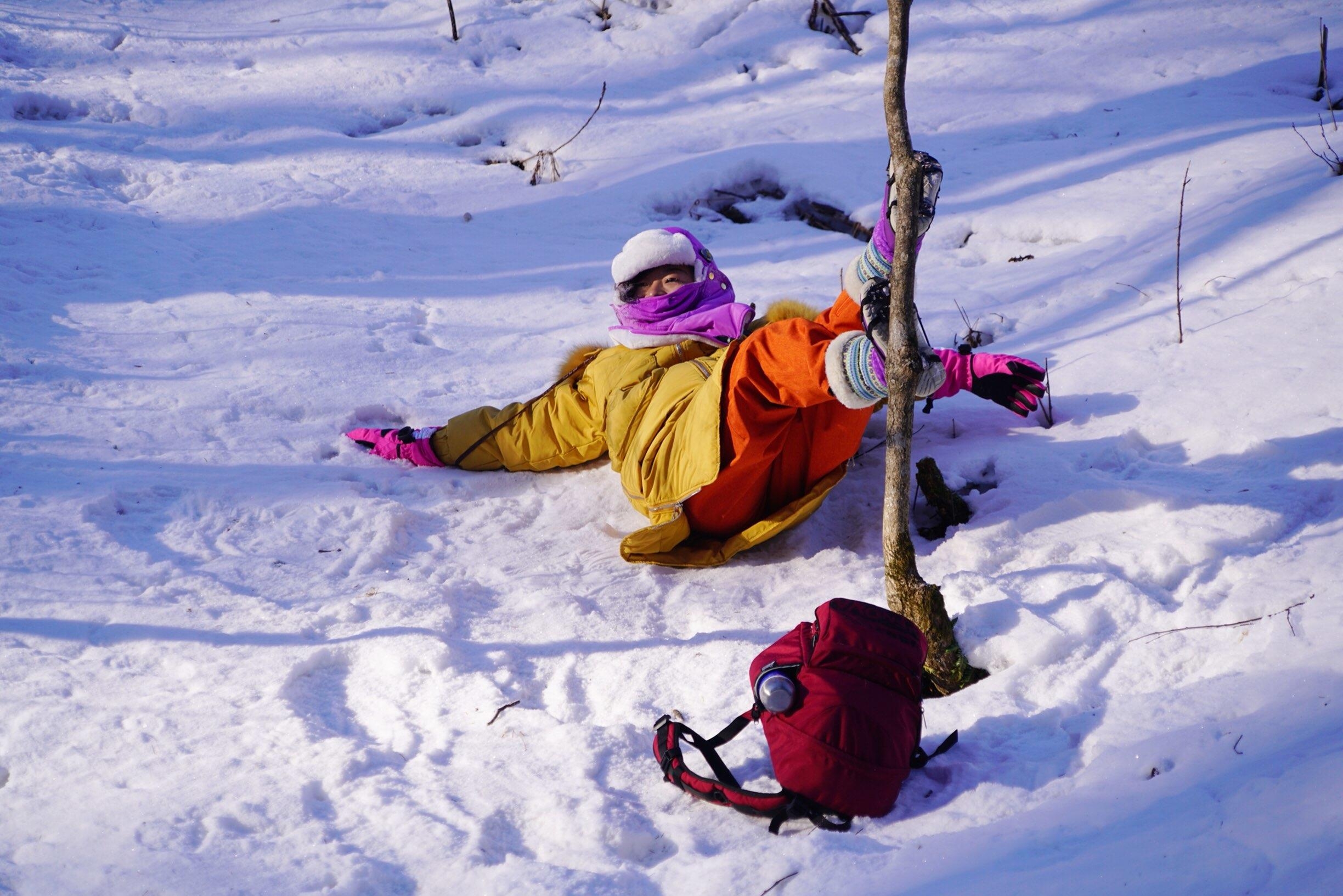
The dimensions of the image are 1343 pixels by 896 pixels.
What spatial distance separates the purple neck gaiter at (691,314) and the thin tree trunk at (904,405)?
42.0 inches

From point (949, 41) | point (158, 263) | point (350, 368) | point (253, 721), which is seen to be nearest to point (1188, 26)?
point (949, 41)

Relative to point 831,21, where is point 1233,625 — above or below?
below

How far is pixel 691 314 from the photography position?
3.73 meters

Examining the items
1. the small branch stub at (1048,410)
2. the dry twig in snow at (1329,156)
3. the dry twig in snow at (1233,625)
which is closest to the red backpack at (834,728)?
the dry twig in snow at (1233,625)

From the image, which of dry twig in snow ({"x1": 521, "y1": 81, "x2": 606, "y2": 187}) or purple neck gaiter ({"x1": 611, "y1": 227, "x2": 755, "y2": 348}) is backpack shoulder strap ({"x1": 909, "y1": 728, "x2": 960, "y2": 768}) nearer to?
purple neck gaiter ({"x1": 611, "y1": 227, "x2": 755, "y2": 348})

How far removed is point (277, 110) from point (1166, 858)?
7.61 meters

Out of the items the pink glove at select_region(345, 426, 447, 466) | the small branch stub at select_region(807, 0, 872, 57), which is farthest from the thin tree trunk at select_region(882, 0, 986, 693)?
the small branch stub at select_region(807, 0, 872, 57)

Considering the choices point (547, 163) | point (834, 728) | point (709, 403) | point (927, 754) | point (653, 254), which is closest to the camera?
point (834, 728)

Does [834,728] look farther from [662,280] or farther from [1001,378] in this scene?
[662,280]

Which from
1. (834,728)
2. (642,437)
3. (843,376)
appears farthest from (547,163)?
(834,728)

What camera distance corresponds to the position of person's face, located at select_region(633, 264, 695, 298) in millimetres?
3922

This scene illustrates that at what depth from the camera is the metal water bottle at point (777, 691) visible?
212cm

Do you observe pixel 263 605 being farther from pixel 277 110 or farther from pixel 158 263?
pixel 277 110

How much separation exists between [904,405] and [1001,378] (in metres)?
1.24
